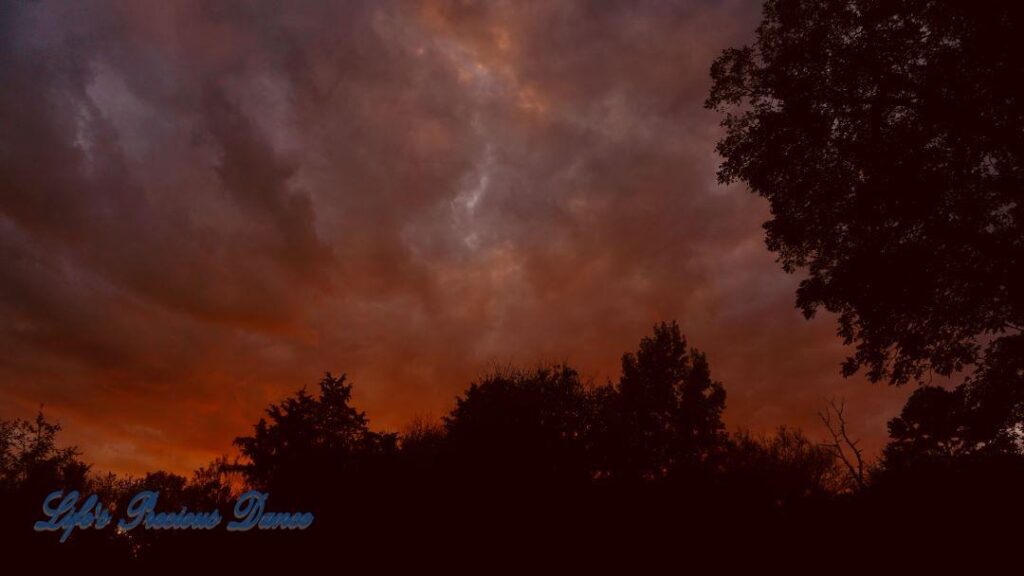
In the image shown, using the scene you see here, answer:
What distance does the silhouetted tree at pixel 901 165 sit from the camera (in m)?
11.4

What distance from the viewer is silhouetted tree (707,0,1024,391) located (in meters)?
11.4

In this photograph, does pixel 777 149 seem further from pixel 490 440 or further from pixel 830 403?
pixel 490 440

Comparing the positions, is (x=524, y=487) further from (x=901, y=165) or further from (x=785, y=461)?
(x=785, y=461)

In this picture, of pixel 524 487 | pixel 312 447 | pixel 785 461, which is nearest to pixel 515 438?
pixel 524 487

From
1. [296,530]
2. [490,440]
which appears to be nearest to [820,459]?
[490,440]

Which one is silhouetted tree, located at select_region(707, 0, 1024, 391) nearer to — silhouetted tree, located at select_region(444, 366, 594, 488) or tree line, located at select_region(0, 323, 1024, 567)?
tree line, located at select_region(0, 323, 1024, 567)

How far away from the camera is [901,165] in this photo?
12180 mm

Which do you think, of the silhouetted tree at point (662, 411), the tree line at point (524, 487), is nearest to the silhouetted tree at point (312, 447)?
the tree line at point (524, 487)

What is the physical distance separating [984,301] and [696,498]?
11.0 meters

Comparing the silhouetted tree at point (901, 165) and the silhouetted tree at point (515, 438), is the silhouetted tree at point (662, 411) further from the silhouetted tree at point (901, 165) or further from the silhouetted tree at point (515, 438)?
the silhouetted tree at point (901, 165)

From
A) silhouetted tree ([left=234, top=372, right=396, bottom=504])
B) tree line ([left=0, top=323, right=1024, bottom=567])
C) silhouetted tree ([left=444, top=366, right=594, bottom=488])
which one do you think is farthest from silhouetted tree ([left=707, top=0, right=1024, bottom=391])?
silhouetted tree ([left=234, top=372, right=396, bottom=504])

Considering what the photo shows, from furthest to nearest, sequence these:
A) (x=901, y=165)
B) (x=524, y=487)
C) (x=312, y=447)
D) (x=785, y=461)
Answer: (x=785, y=461), (x=312, y=447), (x=524, y=487), (x=901, y=165)

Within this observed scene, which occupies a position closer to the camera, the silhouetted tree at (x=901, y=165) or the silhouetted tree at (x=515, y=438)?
the silhouetted tree at (x=901, y=165)

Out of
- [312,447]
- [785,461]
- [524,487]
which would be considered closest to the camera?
[524,487]
